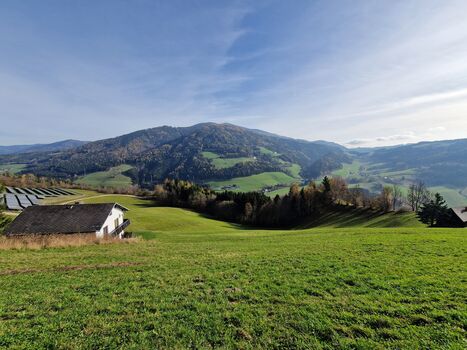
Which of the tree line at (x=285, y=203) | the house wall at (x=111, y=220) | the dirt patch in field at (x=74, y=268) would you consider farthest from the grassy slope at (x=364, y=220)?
the dirt patch in field at (x=74, y=268)

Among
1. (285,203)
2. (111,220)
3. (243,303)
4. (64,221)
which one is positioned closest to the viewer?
(243,303)

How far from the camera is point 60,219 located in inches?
1403

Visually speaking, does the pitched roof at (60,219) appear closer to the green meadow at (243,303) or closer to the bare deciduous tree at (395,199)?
the green meadow at (243,303)

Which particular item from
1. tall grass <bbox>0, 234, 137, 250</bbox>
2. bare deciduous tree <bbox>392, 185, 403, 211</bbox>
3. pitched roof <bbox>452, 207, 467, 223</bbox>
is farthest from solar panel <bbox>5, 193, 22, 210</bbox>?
pitched roof <bbox>452, 207, 467, 223</bbox>

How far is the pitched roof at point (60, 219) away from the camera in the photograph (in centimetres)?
3409

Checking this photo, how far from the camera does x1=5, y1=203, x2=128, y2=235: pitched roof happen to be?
34094 mm

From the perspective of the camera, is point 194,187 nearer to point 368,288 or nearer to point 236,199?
point 236,199

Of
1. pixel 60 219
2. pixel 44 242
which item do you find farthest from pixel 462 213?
pixel 60 219

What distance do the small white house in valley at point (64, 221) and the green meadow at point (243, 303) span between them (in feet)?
62.9

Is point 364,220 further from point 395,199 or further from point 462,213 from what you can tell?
point 395,199

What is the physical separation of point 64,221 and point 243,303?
1408 inches

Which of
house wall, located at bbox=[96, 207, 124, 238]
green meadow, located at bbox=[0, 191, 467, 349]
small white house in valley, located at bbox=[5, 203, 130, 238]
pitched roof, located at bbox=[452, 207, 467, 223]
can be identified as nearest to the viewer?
green meadow, located at bbox=[0, 191, 467, 349]

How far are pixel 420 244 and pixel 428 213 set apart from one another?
169 feet

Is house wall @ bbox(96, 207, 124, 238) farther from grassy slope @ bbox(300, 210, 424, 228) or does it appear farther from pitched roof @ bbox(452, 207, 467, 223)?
pitched roof @ bbox(452, 207, 467, 223)
